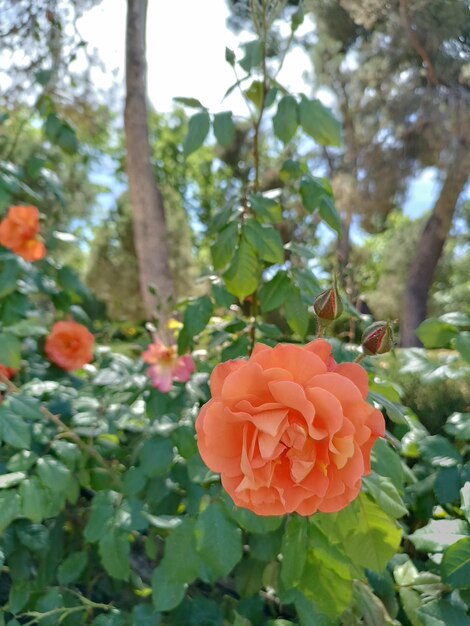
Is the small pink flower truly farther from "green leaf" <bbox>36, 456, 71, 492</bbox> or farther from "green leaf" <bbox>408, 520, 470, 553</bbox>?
"green leaf" <bbox>408, 520, 470, 553</bbox>

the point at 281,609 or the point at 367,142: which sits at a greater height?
the point at 367,142

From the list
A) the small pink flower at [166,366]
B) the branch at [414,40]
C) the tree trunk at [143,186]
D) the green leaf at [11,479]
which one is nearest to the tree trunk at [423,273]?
the tree trunk at [143,186]

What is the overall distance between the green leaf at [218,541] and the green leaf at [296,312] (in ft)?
0.88

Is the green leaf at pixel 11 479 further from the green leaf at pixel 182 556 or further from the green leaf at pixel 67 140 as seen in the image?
the green leaf at pixel 67 140

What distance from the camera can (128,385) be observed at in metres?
1.13

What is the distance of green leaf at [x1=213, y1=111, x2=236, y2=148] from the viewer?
91cm

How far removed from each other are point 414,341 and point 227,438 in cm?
525

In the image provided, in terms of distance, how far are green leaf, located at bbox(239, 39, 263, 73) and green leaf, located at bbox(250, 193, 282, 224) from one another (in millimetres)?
174

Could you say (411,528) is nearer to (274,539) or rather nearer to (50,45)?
(274,539)

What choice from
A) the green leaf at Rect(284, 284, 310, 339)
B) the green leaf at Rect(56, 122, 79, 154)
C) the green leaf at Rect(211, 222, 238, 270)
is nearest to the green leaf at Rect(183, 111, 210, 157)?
the green leaf at Rect(211, 222, 238, 270)

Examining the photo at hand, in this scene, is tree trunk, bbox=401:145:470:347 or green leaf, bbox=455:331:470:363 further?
tree trunk, bbox=401:145:470:347

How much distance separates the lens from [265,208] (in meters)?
0.90

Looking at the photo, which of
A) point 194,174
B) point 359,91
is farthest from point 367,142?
point 194,174

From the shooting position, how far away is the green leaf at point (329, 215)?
92 centimetres
